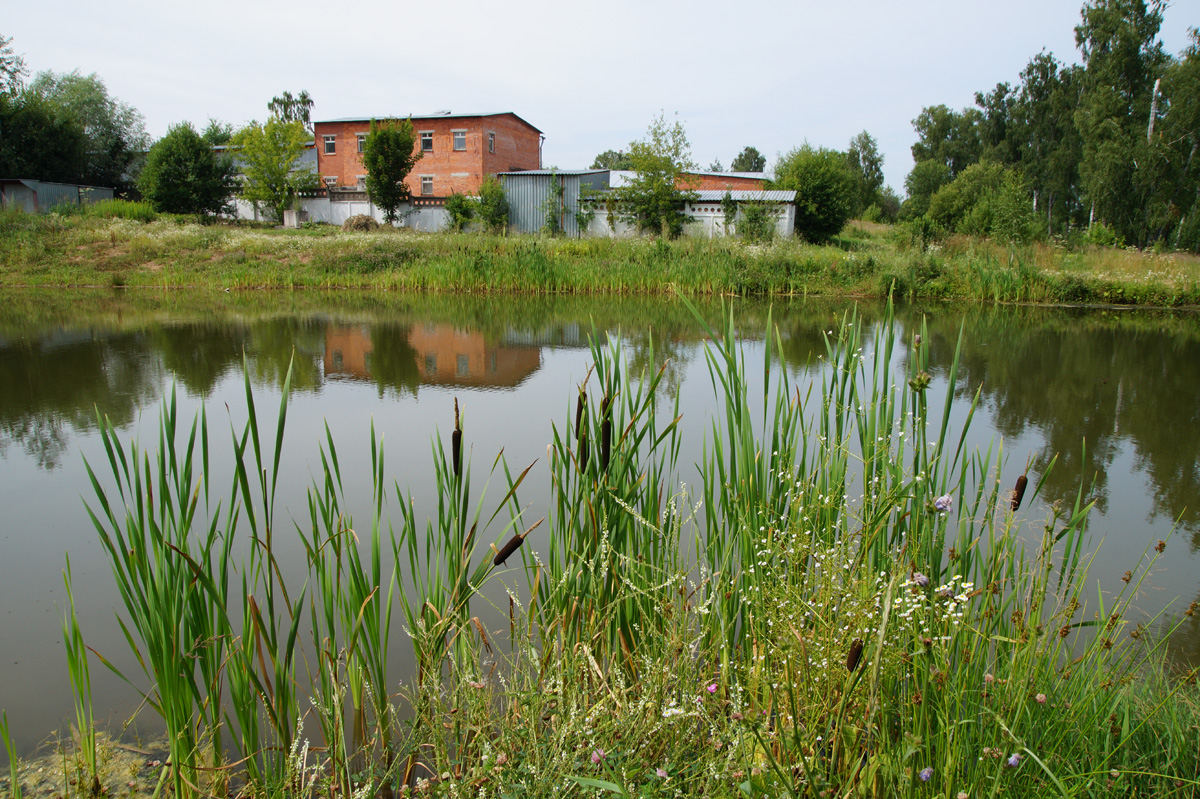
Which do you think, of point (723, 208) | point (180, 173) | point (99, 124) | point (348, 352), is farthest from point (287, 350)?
point (99, 124)

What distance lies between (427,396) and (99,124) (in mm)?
38457

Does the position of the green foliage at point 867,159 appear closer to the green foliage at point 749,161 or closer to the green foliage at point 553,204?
the green foliage at point 749,161

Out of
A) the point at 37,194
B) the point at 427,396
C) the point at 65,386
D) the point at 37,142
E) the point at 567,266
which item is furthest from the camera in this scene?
the point at 37,142

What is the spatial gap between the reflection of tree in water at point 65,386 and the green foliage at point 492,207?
53.1 feet

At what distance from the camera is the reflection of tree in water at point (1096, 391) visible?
476cm

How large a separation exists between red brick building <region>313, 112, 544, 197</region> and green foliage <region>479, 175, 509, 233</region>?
3.27 meters

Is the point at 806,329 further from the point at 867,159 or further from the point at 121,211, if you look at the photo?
the point at 867,159

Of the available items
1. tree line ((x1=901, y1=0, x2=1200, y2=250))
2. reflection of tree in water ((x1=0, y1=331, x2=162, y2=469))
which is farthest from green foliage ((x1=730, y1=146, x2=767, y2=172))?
reflection of tree in water ((x1=0, y1=331, x2=162, y2=469))

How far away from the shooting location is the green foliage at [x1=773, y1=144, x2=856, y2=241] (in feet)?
85.5

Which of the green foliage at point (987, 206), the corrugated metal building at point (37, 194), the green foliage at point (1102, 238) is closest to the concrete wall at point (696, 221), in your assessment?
the green foliage at point (987, 206)

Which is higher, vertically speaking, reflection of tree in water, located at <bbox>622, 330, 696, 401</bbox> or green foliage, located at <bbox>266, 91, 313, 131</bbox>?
green foliage, located at <bbox>266, 91, 313, 131</bbox>

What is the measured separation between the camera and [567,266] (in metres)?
17.0

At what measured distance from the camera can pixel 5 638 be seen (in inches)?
109

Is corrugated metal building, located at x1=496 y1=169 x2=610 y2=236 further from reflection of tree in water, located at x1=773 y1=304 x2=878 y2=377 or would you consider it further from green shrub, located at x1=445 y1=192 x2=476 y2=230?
reflection of tree in water, located at x1=773 y1=304 x2=878 y2=377
